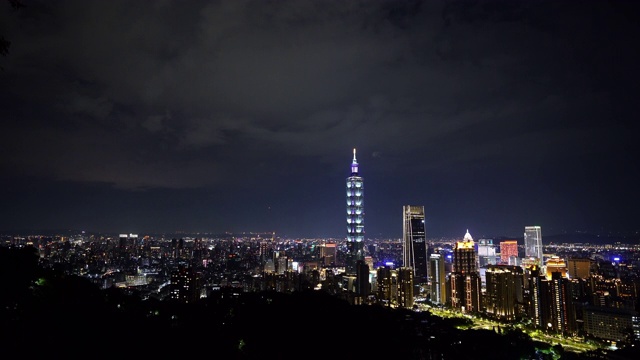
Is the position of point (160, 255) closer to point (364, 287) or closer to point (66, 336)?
point (364, 287)

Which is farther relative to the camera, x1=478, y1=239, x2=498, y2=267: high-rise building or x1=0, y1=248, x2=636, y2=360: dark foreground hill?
x1=478, y1=239, x2=498, y2=267: high-rise building

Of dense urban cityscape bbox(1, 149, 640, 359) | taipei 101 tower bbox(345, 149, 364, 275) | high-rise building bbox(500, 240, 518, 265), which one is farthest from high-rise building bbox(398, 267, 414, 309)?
high-rise building bbox(500, 240, 518, 265)

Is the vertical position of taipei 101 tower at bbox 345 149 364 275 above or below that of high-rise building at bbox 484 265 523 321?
above

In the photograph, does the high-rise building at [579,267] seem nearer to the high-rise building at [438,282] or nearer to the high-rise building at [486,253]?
the high-rise building at [438,282]

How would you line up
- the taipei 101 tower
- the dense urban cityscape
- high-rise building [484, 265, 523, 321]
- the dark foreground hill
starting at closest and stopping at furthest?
1. the dark foreground hill
2. the dense urban cityscape
3. high-rise building [484, 265, 523, 321]
4. the taipei 101 tower

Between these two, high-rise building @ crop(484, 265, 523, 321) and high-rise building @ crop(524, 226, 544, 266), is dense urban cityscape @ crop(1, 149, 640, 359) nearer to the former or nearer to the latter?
high-rise building @ crop(484, 265, 523, 321)

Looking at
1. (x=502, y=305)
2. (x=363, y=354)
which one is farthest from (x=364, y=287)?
(x=363, y=354)

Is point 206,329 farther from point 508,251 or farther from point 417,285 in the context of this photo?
point 508,251
